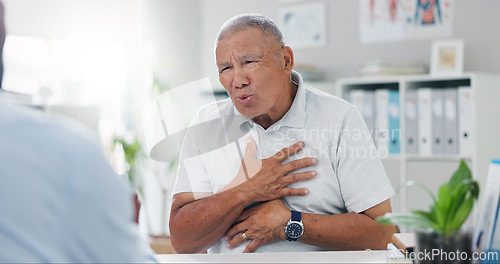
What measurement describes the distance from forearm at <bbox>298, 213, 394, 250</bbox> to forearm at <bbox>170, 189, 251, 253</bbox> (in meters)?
0.21

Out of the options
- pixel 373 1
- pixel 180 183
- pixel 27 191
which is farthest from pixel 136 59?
pixel 27 191

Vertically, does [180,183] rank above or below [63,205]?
below

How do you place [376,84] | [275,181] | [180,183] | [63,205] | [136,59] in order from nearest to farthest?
1. [63,205]
2. [275,181]
3. [180,183]
4. [376,84]
5. [136,59]

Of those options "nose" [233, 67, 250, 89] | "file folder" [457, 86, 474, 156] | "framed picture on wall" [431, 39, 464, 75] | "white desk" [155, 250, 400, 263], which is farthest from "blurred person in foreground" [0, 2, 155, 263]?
"framed picture on wall" [431, 39, 464, 75]

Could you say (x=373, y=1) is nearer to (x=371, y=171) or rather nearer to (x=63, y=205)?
(x=371, y=171)

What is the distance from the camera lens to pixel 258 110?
176 cm

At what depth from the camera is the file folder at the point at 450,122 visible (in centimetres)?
302

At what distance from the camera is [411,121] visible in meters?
3.17

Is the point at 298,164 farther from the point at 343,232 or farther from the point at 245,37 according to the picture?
the point at 245,37

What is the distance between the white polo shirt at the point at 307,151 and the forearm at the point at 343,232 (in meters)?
0.05

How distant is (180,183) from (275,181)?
33 cm

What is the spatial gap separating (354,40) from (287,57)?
79.9 inches

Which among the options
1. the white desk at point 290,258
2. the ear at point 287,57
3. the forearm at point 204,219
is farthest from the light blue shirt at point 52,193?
the ear at point 287,57

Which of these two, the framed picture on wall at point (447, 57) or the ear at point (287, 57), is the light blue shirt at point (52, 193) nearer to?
the ear at point (287, 57)
